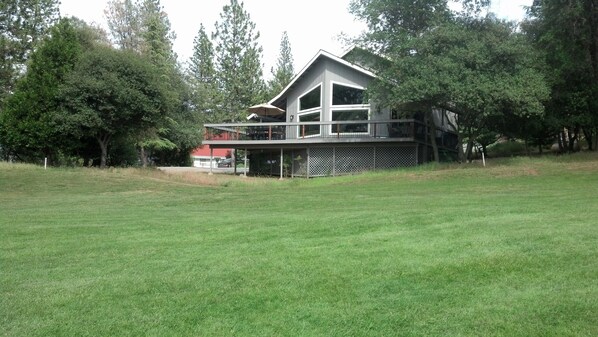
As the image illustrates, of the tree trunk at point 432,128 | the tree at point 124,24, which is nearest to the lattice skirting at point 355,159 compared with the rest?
the tree trunk at point 432,128

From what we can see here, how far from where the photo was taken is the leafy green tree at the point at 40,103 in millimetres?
25875

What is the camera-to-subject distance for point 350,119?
1076 inches

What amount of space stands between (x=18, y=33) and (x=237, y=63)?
22.4 m

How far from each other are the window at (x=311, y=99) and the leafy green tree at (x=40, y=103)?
13.1 meters

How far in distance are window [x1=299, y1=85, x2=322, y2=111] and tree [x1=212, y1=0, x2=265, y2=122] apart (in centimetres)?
2395

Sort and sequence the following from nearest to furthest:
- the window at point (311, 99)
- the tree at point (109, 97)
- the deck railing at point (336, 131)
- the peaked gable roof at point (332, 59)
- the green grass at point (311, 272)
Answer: the green grass at point (311, 272)
the tree at point (109, 97)
the deck railing at point (336, 131)
the peaked gable roof at point (332, 59)
the window at point (311, 99)

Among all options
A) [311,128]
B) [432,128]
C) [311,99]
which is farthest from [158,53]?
A: [432,128]

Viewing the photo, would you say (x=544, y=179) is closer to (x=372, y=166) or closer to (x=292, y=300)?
(x=372, y=166)

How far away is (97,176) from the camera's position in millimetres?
22859

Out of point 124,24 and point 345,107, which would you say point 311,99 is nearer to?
point 345,107

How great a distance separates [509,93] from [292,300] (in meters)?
17.9

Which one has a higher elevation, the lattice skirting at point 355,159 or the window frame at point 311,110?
the window frame at point 311,110

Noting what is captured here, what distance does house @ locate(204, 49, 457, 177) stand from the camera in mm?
26109

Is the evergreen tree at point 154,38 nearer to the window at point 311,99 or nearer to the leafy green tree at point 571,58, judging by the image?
the window at point 311,99
